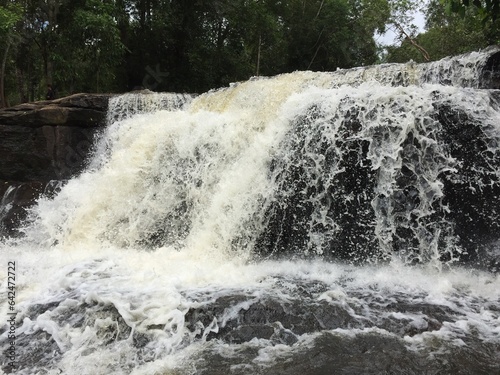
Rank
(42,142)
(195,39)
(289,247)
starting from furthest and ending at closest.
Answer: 1. (195,39)
2. (42,142)
3. (289,247)

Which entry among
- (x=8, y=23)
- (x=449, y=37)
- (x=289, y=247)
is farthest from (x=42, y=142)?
(x=449, y=37)

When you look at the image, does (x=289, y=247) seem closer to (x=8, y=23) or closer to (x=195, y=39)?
(x=8, y=23)

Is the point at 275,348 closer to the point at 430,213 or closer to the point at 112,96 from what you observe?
the point at 430,213

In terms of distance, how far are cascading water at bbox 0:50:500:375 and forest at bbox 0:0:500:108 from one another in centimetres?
720

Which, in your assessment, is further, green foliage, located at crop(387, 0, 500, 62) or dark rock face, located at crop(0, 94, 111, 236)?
green foliage, located at crop(387, 0, 500, 62)

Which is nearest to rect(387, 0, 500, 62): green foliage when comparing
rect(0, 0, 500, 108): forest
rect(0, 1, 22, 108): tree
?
rect(0, 0, 500, 108): forest

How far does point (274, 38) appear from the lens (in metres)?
18.3

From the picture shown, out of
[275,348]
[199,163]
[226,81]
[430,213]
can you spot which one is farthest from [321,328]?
[226,81]

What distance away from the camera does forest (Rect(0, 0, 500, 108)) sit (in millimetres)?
12758

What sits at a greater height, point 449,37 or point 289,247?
point 449,37

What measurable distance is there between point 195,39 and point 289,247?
43.9ft

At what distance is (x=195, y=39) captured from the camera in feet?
52.9

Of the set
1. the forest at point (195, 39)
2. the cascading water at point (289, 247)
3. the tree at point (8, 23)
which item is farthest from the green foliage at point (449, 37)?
the tree at point (8, 23)

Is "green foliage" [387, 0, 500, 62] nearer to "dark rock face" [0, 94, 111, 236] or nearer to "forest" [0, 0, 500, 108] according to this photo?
"forest" [0, 0, 500, 108]
